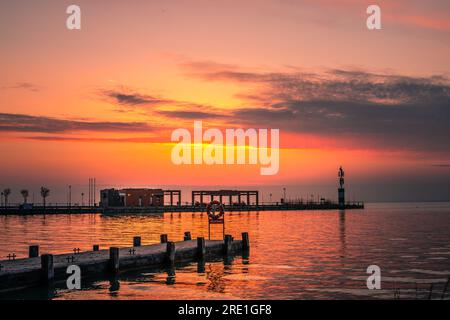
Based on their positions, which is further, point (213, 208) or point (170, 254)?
point (213, 208)

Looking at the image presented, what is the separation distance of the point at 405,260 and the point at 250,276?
612 inches

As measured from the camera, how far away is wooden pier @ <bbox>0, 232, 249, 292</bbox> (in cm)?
2898

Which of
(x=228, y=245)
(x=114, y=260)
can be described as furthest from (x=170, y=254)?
(x=228, y=245)

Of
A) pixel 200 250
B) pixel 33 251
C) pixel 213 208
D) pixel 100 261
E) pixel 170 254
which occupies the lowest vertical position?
pixel 200 250

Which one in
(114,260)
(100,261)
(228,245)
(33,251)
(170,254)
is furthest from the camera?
(228,245)

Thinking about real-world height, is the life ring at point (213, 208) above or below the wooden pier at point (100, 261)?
above

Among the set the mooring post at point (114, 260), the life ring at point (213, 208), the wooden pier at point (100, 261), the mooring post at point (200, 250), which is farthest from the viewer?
the life ring at point (213, 208)

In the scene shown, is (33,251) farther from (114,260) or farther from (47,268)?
(47,268)

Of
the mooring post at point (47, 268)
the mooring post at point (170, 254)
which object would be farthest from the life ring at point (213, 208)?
the mooring post at point (47, 268)

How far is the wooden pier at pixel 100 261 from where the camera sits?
95.1 feet

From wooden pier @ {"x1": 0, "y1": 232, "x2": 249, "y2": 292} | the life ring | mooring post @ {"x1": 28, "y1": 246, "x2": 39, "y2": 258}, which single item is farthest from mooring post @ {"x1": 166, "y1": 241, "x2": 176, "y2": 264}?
the life ring

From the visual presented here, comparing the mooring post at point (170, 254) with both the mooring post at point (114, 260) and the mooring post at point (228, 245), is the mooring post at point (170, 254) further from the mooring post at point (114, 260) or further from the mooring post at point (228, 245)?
the mooring post at point (228, 245)

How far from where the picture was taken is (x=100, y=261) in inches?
1336
